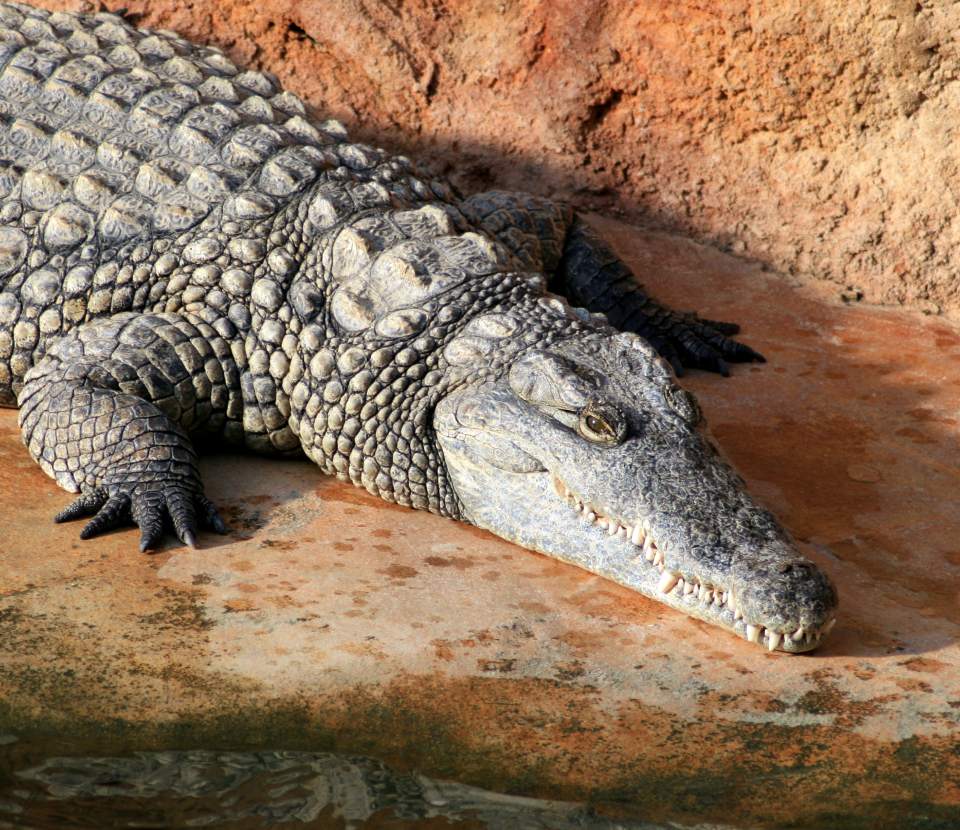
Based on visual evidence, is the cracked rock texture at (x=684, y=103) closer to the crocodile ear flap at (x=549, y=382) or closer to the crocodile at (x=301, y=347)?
the crocodile at (x=301, y=347)

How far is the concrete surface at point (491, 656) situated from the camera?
114 inches

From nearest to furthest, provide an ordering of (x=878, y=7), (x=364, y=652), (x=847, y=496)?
1. (x=364, y=652)
2. (x=847, y=496)
3. (x=878, y=7)

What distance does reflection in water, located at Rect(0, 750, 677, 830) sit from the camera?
270cm

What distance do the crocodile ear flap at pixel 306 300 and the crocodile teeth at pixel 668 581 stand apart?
1560mm

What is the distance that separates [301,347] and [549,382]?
0.92 metres

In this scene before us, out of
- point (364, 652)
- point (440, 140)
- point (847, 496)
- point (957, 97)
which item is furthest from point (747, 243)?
point (364, 652)

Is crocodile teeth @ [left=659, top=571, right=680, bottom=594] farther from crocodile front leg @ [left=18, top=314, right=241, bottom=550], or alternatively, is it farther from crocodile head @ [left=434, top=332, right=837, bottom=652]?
crocodile front leg @ [left=18, top=314, right=241, bottom=550]

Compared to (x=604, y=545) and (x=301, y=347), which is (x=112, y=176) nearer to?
(x=301, y=347)

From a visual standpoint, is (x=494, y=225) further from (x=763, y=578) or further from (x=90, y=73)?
(x=763, y=578)

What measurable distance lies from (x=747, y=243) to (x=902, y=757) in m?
3.58

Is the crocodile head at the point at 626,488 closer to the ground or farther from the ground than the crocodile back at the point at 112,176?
closer to the ground

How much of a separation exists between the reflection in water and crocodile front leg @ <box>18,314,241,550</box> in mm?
1065

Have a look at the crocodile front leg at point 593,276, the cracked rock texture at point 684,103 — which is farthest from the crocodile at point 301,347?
the cracked rock texture at point 684,103

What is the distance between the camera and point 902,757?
2.96 metres
